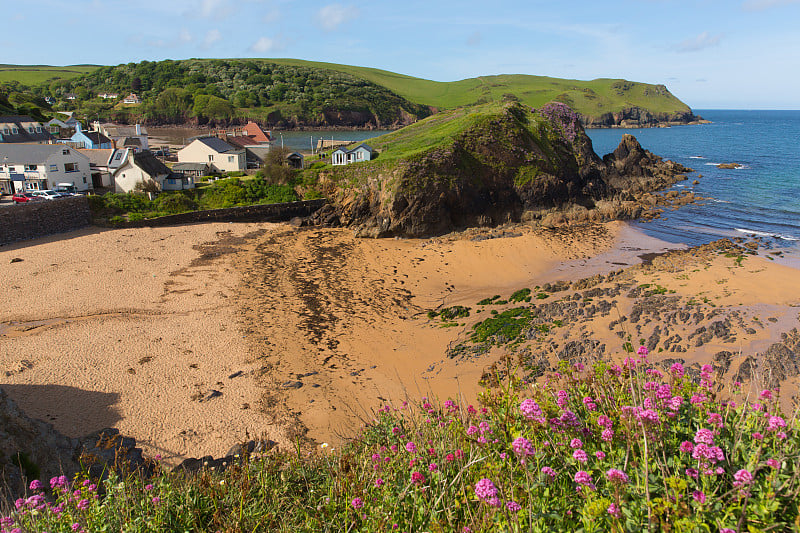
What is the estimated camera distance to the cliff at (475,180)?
29.6 m

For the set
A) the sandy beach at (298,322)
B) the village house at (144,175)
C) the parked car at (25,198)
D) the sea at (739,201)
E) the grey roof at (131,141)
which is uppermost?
the grey roof at (131,141)

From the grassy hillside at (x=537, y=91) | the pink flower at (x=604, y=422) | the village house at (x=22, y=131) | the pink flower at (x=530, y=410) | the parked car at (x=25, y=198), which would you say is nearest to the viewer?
the pink flower at (x=530, y=410)

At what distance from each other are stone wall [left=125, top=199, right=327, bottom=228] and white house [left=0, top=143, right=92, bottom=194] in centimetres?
905

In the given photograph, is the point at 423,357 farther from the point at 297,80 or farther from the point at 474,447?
the point at 297,80

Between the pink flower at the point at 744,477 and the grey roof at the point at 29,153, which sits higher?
the grey roof at the point at 29,153

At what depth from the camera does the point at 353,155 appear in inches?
1432

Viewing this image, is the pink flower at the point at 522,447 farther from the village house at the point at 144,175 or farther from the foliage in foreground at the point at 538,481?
the village house at the point at 144,175

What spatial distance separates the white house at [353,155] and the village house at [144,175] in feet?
37.6

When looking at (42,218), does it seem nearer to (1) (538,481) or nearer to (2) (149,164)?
(2) (149,164)

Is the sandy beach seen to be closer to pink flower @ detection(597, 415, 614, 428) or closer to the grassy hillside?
pink flower @ detection(597, 415, 614, 428)

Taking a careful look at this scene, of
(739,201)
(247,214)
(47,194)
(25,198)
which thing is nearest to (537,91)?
(739,201)

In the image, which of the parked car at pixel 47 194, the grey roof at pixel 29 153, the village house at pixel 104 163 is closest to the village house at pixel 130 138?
the village house at pixel 104 163

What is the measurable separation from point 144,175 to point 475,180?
23.6 m

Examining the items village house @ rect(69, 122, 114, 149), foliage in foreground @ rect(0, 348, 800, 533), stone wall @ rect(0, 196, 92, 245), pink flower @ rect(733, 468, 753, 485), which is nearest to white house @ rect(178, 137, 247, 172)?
stone wall @ rect(0, 196, 92, 245)
